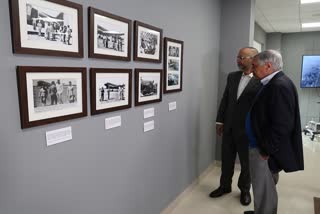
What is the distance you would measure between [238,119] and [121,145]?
1361 mm

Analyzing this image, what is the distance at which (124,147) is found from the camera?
5.87 ft

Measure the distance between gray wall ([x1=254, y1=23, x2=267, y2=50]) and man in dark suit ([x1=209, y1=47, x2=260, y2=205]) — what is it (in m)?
3.29

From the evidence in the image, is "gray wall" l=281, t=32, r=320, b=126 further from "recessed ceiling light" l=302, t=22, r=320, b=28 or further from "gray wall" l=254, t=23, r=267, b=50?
"recessed ceiling light" l=302, t=22, r=320, b=28

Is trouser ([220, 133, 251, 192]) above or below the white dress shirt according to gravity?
below

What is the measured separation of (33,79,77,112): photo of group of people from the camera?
116 centimetres

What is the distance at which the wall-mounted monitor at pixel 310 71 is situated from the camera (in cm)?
625

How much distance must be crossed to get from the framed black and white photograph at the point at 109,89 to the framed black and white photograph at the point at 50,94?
3.0 inches

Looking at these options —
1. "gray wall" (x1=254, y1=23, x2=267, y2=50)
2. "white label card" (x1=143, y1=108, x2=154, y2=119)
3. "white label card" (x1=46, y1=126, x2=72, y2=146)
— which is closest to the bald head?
"white label card" (x1=143, y1=108, x2=154, y2=119)

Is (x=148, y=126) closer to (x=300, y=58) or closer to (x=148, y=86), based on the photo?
(x=148, y=86)

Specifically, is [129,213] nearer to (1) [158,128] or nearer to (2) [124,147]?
(2) [124,147]

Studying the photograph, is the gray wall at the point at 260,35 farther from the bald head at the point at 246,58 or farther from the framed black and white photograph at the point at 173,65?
the framed black and white photograph at the point at 173,65

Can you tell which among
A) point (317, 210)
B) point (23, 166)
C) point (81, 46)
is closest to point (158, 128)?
point (81, 46)

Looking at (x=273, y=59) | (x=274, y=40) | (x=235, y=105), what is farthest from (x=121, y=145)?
(x=274, y=40)

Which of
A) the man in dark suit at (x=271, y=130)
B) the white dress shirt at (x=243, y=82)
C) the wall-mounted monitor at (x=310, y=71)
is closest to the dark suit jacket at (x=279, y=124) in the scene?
the man in dark suit at (x=271, y=130)
